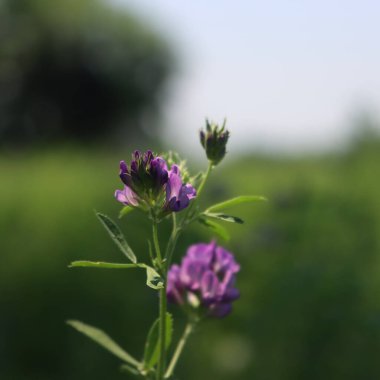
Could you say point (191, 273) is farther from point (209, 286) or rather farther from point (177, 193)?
point (177, 193)

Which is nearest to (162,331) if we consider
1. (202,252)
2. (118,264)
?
(118,264)

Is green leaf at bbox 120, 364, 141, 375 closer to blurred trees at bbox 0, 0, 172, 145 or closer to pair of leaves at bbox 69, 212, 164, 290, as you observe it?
pair of leaves at bbox 69, 212, 164, 290

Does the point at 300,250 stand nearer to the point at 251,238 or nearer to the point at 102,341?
the point at 251,238

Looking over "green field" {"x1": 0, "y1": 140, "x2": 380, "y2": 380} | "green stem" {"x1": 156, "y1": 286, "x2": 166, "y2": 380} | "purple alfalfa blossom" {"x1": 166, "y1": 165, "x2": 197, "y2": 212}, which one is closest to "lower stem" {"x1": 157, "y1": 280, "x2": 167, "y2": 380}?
"green stem" {"x1": 156, "y1": 286, "x2": 166, "y2": 380}

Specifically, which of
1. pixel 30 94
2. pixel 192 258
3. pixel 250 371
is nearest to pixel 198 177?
pixel 192 258

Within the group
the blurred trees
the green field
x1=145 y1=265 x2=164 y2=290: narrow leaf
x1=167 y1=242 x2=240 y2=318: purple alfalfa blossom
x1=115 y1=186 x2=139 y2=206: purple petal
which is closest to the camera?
x1=145 y1=265 x2=164 y2=290: narrow leaf
